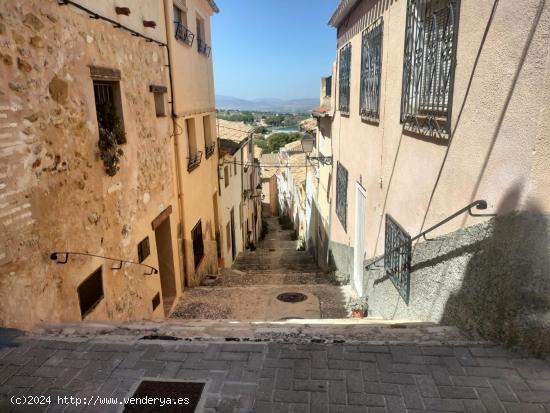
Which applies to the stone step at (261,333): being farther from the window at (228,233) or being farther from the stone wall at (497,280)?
the window at (228,233)

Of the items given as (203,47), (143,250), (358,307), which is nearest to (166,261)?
(143,250)

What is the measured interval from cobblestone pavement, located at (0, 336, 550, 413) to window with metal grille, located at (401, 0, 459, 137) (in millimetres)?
2374

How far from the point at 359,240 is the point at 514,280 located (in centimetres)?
585

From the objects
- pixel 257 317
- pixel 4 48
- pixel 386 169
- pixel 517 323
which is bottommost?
pixel 257 317

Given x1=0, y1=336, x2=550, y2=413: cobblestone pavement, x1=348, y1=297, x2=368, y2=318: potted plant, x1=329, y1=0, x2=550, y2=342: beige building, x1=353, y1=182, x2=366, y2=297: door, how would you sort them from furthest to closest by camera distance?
x1=353, y1=182, x2=366, y2=297: door
x1=348, y1=297, x2=368, y2=318: potted plant
x1=329, y1=0, x2=550, y2=342: beige building
x1=0, y1=336, x2=550, y2=413: cobblestone pavement

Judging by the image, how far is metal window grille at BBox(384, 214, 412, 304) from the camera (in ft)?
17.9

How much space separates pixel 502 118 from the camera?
3273mm

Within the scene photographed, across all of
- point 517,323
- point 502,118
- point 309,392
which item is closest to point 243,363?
point 309,392

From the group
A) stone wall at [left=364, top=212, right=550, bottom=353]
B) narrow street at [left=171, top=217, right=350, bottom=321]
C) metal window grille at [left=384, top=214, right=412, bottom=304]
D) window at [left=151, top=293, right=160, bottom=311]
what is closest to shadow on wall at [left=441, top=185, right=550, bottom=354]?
stone wall at [left=364, top=212, right=550, bottom=353]

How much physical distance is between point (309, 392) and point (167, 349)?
4.36 ft

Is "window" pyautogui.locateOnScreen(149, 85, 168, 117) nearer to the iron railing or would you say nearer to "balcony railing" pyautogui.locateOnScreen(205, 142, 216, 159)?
"balcony railing" pyautogui.locateOnScreen(205, 142, 216, 159)

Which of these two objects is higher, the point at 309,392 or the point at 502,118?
the point at 502,118

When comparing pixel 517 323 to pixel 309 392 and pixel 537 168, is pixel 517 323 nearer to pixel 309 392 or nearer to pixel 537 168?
pixel 537 168

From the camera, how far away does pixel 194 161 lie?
32.7 ft
